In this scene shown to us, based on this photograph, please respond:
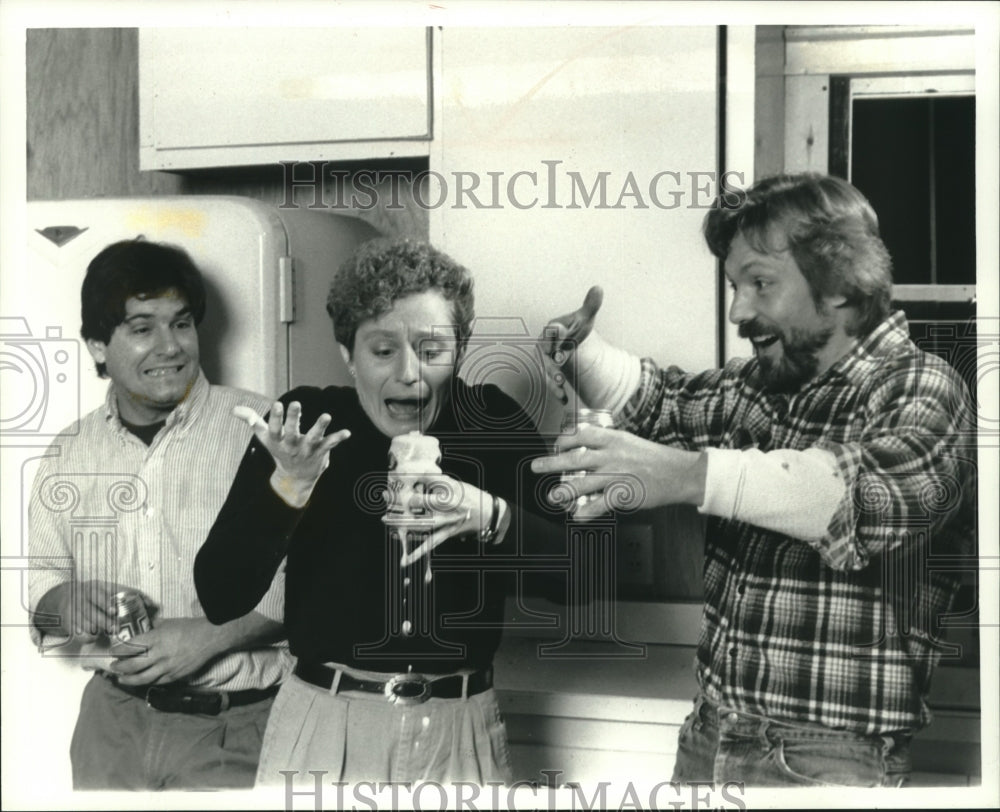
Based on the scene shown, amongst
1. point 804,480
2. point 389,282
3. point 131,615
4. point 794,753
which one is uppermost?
point 389,282

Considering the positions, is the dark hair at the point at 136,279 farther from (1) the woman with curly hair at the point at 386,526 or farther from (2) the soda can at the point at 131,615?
(2) the soda can at the point at 131,615

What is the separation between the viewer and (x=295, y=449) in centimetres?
167

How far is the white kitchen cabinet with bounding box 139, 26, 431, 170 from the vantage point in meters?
1.76

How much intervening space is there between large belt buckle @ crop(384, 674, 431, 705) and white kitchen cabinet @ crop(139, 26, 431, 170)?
780mm

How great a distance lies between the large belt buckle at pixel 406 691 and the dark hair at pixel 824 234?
0.76 meters

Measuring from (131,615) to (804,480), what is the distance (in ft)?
3.21

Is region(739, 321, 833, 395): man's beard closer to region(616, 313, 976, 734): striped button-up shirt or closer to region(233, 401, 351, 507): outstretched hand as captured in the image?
region(616, 313, 976, 734): striped button-up shirt

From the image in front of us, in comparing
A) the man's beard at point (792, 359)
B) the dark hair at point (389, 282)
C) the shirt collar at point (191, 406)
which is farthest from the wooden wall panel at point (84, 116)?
the man's beard at point (792, 359)

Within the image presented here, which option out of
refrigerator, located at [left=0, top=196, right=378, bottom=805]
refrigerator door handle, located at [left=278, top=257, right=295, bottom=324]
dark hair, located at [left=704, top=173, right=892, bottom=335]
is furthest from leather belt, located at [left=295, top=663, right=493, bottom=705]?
dark hair, located at [left=704, top=173, right=892, bottom=335]

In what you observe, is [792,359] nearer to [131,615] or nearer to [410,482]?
[410,482]

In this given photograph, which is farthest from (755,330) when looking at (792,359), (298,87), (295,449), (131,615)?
(131,615)

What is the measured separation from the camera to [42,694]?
175 centimetres

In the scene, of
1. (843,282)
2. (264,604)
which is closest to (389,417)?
(264,604)

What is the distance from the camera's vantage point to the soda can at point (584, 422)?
166cm
